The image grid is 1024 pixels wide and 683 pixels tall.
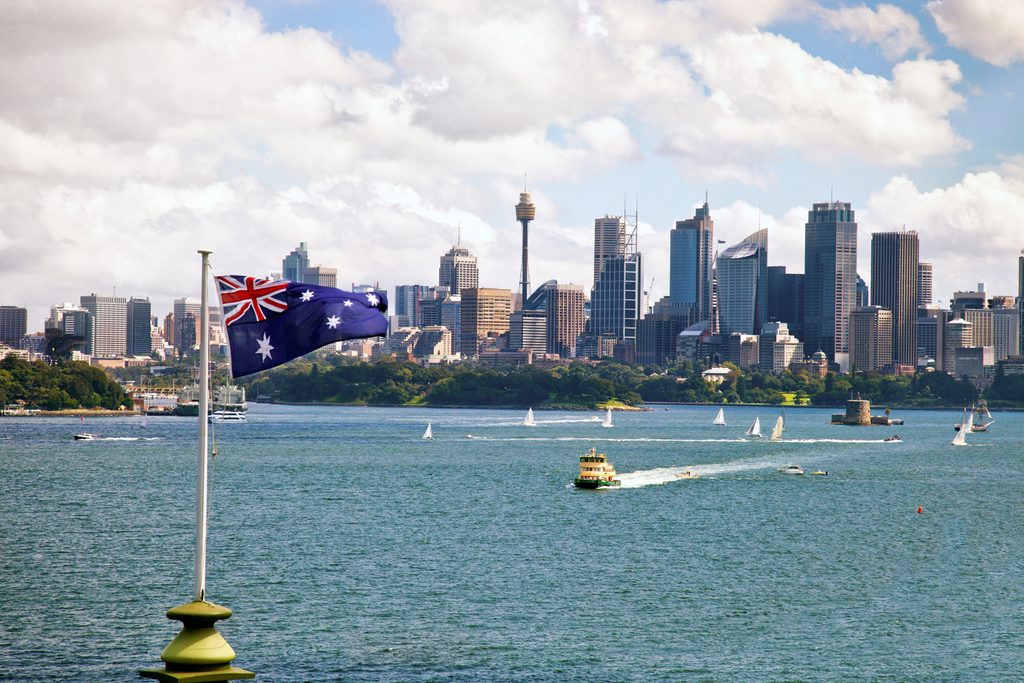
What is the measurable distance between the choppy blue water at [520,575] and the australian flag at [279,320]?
24.1 meters

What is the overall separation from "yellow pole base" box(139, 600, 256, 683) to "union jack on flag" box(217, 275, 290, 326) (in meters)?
5.43

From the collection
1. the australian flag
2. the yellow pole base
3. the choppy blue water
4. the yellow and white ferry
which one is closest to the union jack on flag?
the australian flag

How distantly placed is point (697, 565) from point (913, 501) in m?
45.6

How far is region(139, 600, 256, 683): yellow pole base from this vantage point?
2405cm

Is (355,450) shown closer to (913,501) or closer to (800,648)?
(913,501)

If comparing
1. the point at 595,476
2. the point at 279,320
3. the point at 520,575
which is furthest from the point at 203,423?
the point at 595,476

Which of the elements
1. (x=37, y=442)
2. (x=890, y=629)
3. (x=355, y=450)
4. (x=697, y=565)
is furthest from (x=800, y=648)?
(x=37, y=442)

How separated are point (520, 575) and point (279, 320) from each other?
46.3 metres

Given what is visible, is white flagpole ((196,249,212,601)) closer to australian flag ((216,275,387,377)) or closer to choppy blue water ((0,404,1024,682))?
australian flag ((216,275,387,377))

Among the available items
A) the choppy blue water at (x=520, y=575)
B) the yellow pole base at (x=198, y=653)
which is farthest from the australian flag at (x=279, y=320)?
the choppy blue water at (x=520, y=575)

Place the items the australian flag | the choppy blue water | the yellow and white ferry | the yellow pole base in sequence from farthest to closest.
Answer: the yellow and white ferry → the choppy blue water → the australian flag → the yellow pole base

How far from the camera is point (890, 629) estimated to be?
5853 centimetres

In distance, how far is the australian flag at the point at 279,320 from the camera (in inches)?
1039

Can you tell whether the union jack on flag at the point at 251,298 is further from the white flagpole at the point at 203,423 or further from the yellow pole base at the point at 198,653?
the yellow pole base at the point at 198,653
